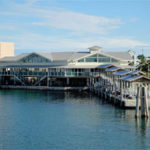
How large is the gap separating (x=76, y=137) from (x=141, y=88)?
11810mm

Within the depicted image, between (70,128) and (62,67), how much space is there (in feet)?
151

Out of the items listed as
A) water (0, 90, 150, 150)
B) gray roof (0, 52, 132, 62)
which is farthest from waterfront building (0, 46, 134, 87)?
water (0, 90, 150, 150)

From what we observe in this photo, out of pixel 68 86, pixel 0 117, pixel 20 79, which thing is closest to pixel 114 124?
pixel 0 117

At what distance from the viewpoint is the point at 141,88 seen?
43.2 m

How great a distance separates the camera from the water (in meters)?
32.8

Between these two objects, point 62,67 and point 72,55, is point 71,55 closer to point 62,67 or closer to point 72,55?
point 72,55

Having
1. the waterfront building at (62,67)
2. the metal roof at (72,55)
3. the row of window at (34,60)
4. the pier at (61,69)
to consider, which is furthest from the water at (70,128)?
the row of window at (34,60)

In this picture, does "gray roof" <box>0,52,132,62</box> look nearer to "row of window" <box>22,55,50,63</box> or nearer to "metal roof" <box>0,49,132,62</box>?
"metal roof" <box>0,49,132,62</box>

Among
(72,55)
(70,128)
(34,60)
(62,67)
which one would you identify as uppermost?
(72,55)

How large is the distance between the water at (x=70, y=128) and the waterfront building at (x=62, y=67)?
28095 mm

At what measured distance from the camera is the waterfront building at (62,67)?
84.2 m

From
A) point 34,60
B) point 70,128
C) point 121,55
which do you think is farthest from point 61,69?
point 70,128

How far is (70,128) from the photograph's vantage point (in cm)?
3884

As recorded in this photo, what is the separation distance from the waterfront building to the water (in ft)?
92.2
